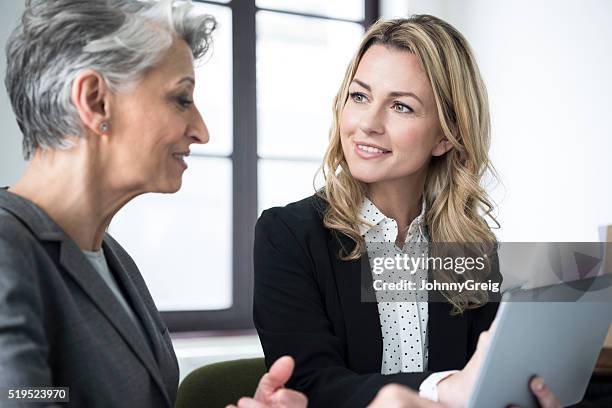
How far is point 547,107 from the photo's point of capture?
304 cm

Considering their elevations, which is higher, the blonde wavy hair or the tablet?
the blonde wavy hair

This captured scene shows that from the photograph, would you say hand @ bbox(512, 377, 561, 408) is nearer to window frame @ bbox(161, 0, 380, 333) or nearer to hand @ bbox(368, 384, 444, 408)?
hand @ bbox(368, 384, 444, 408)

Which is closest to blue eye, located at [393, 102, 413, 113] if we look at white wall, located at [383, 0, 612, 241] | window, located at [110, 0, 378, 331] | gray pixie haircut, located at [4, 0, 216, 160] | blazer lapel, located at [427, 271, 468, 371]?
blazer lapel, located at [427, 271, 468, 371]

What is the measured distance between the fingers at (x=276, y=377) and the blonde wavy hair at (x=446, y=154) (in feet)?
1.97

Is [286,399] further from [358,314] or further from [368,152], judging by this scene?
[368,152]

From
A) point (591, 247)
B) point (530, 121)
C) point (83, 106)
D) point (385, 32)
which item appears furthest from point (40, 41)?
point (530, 121)

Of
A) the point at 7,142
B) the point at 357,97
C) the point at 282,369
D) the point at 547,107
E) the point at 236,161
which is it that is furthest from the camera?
the point at 236,161

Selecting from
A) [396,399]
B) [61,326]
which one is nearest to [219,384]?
[61,326]

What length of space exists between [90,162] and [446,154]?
3.70 ft

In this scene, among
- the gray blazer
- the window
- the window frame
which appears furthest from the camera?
the window frame

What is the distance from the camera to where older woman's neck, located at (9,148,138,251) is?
3.65ft

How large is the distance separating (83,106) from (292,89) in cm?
259

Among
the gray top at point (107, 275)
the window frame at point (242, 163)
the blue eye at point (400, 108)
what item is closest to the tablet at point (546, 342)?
the gray top at point (107, 275)

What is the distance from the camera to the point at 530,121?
3168 mm
